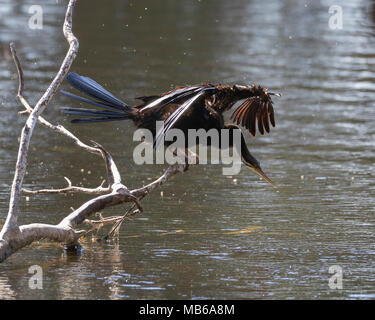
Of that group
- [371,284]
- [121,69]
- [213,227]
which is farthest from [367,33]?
[371,284]

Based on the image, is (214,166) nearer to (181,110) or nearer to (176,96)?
(176,96)

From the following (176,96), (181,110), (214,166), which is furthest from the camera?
(214,166)

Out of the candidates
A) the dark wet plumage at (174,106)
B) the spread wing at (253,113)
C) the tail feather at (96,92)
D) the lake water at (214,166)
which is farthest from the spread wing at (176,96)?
the lake water at (214,166)

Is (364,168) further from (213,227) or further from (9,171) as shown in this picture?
(9,171)

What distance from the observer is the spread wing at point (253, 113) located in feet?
19.8

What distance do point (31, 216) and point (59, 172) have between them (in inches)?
54.9

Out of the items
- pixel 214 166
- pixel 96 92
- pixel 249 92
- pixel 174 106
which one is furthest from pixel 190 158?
pixel 214 166

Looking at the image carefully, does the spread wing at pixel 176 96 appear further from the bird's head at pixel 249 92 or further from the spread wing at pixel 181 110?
the bird's head at pixel 249 92

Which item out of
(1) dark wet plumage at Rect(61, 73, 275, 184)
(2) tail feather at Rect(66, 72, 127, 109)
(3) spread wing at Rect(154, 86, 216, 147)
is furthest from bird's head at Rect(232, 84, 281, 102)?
(2) tail feather at Rect(66, 72, 127, 109)

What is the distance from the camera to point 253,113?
611 centimetres

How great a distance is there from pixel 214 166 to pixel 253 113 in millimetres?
2024

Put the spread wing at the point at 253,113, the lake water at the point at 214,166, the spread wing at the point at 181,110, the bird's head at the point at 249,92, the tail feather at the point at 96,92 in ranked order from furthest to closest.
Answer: the spread wing at the point at 253,113 < the bird's head at the point at 249,92 < the tail feather at the point at 96,92 < the spread wing at the point at 181,110 < the lake water at the point at 214,166

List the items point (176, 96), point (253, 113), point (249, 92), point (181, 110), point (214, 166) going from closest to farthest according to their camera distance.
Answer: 1. point (181, 110)
2. point (176, 96)
3. point (249, 92)
4. point (253, 113)
5. point (214, 166)

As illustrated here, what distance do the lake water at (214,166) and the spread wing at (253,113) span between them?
0.75 metres
